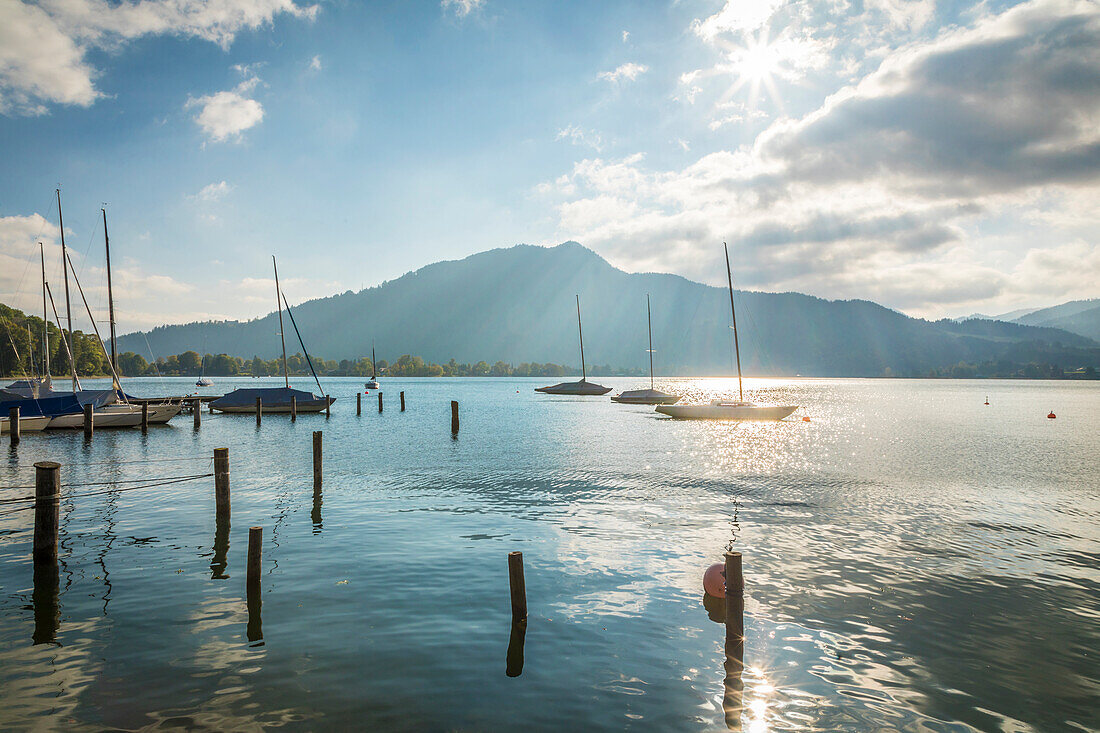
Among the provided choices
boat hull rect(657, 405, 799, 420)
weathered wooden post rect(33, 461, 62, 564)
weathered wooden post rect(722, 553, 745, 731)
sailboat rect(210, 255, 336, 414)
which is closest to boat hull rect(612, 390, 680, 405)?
boat hull rect(657, 405, 799, 420)

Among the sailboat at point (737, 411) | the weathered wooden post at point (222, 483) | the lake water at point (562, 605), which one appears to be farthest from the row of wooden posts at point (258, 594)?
the sailboat at point (737, 411)

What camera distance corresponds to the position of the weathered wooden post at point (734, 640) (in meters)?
8.62

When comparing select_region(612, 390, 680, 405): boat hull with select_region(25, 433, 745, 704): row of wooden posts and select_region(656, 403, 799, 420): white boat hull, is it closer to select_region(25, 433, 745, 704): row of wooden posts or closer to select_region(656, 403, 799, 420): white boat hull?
select_region(656, 403, 799, 420): white boat hull

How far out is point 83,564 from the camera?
572 inches

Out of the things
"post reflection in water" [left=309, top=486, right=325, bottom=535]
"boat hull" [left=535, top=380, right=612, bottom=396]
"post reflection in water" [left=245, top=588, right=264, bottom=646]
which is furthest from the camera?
"boat hull" [left=535, top=380, right=612, bottom=396]

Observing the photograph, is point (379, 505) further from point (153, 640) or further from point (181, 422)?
point (181, 422)

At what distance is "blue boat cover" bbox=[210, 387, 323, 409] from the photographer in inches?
2496

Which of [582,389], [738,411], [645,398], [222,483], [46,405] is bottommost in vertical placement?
[645,398]

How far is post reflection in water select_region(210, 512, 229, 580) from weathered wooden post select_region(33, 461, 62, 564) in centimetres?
333

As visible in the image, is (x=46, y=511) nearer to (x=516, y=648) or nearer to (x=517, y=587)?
(x=517, y=587)

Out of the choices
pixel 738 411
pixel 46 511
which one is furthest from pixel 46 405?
pixel 738 411

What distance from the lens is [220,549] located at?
1583 centimetres

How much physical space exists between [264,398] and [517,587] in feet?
199

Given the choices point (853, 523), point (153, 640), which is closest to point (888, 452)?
point (853, 523)
